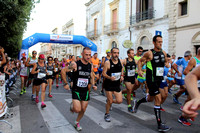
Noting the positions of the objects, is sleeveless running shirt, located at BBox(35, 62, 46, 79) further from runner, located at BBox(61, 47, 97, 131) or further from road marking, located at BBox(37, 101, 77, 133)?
runner, located at BBox(61, 47, 97, 131)

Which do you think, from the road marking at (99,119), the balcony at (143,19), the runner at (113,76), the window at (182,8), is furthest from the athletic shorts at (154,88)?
the balcony at (143,19)

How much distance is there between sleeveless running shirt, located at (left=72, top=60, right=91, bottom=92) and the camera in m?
3.87

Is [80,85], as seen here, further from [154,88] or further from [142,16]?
[142,16]

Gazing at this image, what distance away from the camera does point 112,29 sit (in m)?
23.1

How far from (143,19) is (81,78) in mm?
15396

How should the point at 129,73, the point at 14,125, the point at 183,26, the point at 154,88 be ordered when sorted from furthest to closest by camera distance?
the point at 183,26, the point at 129,73, the point at 14,125, the point at 154,88

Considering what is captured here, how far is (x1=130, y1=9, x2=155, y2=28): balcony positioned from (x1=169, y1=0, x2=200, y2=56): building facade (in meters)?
2.17

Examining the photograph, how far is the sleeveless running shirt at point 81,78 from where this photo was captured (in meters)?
3.87

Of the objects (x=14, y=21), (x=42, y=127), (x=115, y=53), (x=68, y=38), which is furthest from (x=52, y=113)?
(x=68, y=38)

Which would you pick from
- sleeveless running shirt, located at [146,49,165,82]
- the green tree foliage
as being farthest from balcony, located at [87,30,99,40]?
sleeveless running shirt, located at [146,49,165,82]

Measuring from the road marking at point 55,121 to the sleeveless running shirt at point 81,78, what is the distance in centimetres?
91

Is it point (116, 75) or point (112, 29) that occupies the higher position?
point (112, 29)

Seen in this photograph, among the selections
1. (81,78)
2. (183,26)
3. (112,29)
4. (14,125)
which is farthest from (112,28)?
(14,125)

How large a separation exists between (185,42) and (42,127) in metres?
12.9
